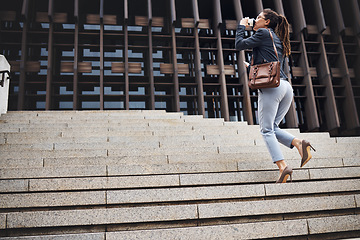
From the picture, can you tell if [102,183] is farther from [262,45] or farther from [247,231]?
[262,45]

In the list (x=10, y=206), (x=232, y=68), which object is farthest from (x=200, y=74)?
(x=10, y=206)

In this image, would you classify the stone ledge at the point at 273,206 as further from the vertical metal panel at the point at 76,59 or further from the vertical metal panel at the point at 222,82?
the vertical metal panel at the point at 76,59

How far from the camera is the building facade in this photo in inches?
477

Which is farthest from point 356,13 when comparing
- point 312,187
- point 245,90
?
point 312,187

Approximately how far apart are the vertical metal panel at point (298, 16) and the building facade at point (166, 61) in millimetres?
44

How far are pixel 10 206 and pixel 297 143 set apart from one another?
2.67 metres

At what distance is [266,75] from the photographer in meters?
3.08

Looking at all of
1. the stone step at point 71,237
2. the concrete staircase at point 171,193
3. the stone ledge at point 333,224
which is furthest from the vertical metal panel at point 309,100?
the stone step at point 71,237

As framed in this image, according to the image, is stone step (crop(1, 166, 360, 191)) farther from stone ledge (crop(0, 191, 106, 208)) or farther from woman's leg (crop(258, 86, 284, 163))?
woman's leg (crop(258, 86, 284, 163))

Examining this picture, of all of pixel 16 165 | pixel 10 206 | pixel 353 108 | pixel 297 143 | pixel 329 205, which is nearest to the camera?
pixel 10 206

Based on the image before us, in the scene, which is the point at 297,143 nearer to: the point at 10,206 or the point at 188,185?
the point at 188,185

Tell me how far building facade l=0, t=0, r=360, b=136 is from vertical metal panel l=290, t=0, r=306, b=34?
44 mm

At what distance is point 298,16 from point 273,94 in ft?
38.0

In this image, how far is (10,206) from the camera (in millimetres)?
2701
